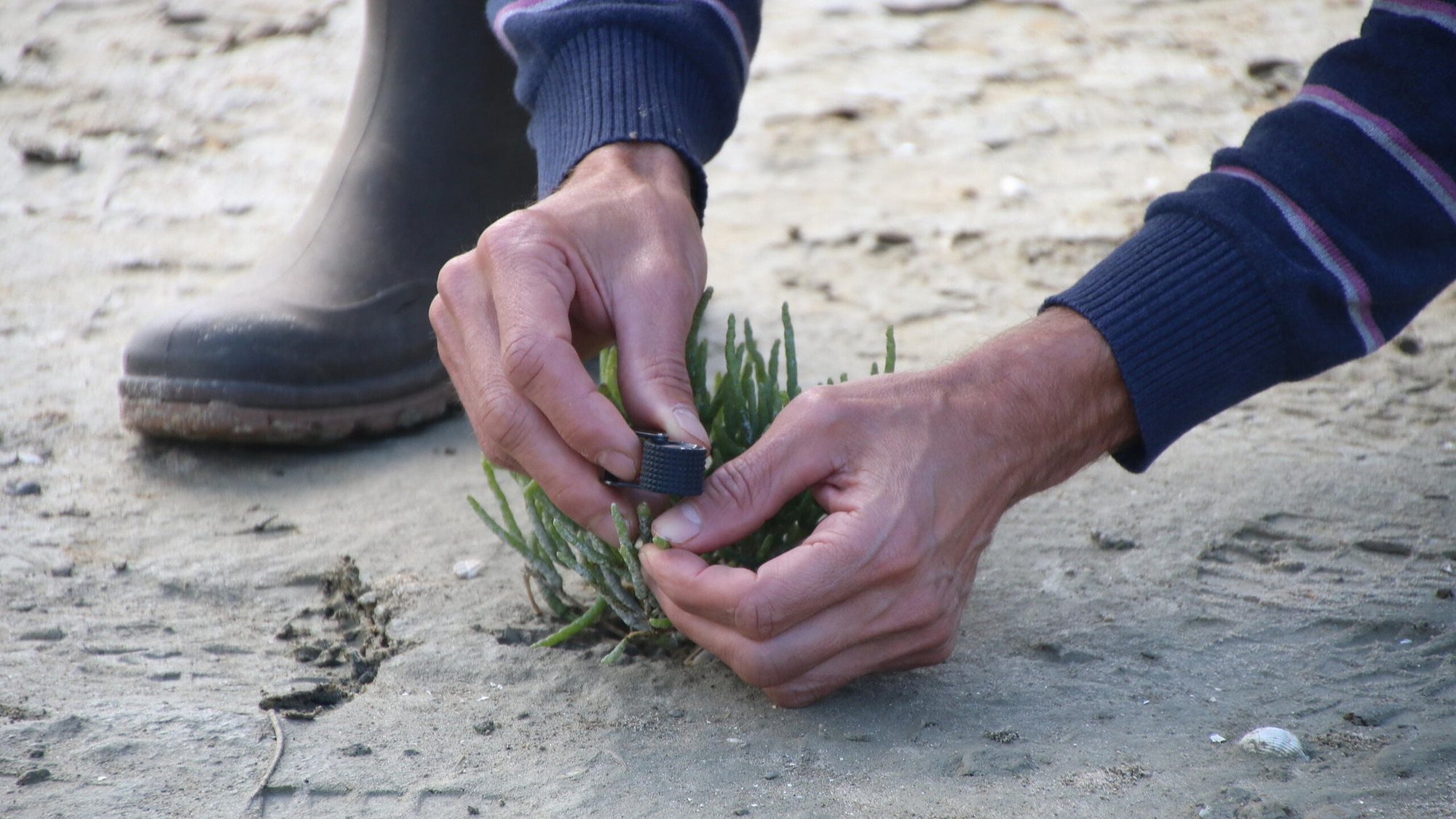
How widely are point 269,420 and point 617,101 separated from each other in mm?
1263

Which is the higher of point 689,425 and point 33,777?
point 689,425

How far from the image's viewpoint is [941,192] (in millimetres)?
4289

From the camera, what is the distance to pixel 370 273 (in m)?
3.16

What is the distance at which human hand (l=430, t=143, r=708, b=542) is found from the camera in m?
1.81

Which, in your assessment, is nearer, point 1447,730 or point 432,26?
point 1447,730

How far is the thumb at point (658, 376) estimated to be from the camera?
186 cm

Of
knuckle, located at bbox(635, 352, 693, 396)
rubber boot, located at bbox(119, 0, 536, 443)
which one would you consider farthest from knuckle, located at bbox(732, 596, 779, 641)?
rubber boot, located at bbox(119, 0, 536, 443)

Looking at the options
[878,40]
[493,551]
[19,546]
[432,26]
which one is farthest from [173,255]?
[878,40]

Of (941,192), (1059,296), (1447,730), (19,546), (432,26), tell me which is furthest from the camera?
(941,192)

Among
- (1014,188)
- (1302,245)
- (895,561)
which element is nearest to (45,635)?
(895,561)

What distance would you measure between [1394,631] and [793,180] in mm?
2773

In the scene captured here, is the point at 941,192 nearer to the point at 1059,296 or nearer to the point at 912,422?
the point at 1059,296

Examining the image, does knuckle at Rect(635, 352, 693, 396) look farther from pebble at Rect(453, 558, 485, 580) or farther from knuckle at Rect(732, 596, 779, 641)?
pebble at Rect(453, 558, 485, 580)

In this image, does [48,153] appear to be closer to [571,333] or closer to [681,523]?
[571,333]
